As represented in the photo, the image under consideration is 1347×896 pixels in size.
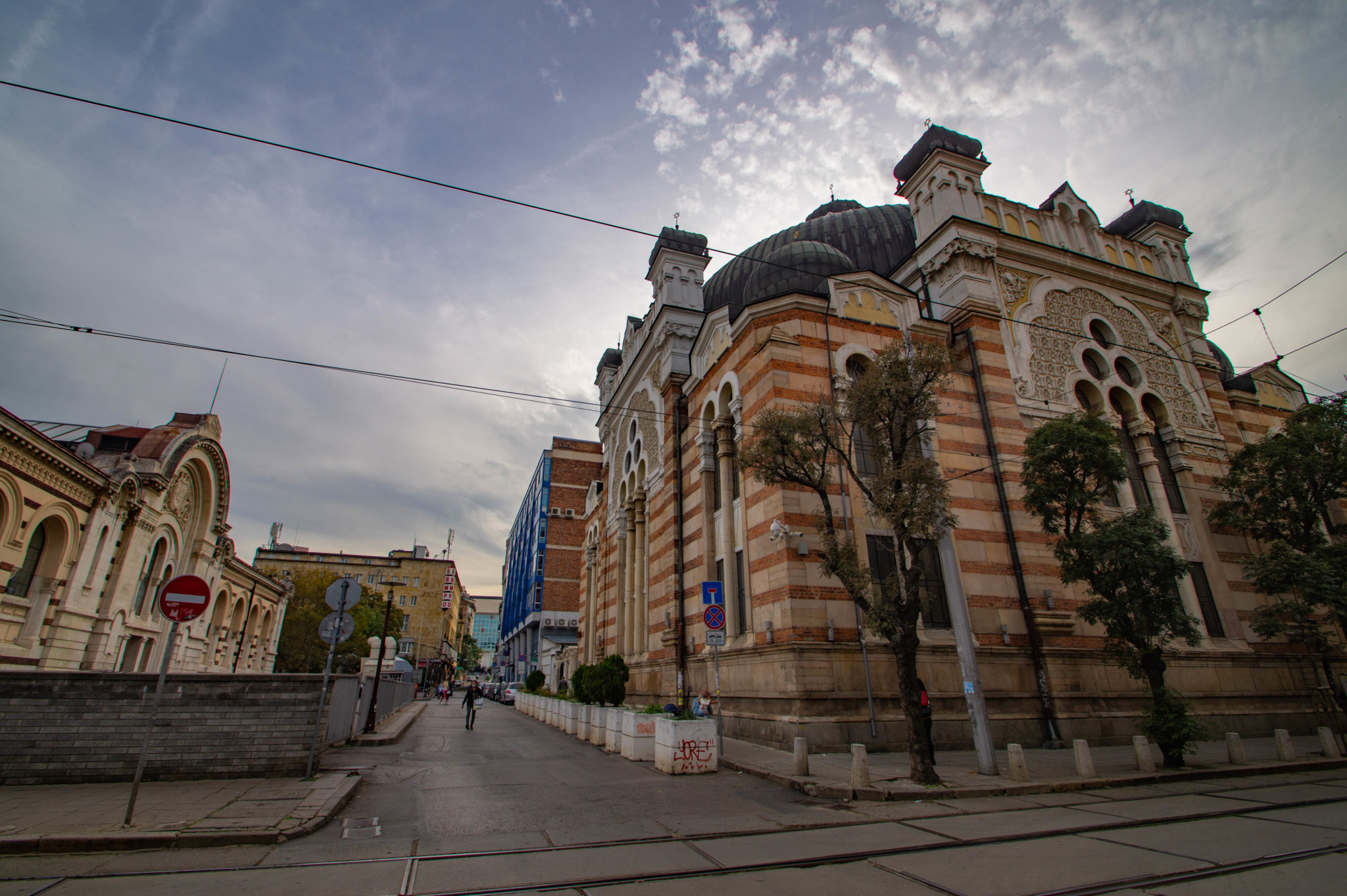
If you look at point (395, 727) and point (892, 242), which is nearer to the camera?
point (395, 727)

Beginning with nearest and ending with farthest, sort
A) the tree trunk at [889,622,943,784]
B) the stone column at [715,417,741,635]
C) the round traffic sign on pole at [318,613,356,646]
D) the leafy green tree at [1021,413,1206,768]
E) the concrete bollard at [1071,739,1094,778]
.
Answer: the tree trunk at [889,622,943,784] → the concrete bollard at [1071,739,1094,778] → the round traffic sign on pole at [318,613,356,646] → the leafy green tree at [1021,413,1206,768] → the stone column at [715,417,741,635]

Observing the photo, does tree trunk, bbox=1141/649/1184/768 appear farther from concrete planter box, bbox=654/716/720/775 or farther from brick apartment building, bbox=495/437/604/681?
brick apartment building, bbox=495/437/604/681

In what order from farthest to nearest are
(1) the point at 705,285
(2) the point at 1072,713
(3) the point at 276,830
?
(1) the point at 705,285, (2) the point at 1072,713, (3) the point at 276,830

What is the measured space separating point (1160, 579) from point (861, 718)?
6724 mm

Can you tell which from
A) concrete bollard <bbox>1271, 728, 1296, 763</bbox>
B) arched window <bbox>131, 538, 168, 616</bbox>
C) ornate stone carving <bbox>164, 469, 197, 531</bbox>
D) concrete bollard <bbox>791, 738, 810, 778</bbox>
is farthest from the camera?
ornate stone carving <bbox>164, 469, 197, 531</bbox>

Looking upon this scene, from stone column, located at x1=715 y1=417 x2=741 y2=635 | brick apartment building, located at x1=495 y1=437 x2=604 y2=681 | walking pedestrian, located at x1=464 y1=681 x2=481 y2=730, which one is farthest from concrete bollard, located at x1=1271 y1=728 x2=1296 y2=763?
brick apartment building, located at x1=495 y1=437 x2=604 y2=681

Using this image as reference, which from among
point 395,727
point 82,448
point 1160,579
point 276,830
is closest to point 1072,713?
point 1160,579

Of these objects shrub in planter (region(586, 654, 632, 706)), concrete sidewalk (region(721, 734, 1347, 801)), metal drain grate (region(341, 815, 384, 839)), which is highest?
shrub in planter (region(586, 654, 632, 706))

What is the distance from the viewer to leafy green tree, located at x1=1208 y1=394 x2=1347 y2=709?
14805mm

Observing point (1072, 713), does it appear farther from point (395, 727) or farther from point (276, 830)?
point (395, 727)

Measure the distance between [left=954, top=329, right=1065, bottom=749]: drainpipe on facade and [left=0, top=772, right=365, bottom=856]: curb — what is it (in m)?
15.9

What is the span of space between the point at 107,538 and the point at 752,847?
2584 cm

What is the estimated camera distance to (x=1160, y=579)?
12.3 m

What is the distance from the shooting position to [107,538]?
21672 millimetres
